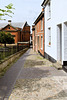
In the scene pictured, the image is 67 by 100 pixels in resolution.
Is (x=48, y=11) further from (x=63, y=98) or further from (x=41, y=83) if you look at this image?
(x=63, y=98)

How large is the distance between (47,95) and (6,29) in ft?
162

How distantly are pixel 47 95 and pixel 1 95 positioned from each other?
1616 mm

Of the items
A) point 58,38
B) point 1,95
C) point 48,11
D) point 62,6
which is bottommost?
point 1,95

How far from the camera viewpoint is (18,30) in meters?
51.4

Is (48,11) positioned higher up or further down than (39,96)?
higher up

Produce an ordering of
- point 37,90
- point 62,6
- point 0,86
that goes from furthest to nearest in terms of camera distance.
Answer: point 62,6, point 0,86, point 37,90

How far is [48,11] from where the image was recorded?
1247cm

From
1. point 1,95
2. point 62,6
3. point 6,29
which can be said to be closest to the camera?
point 1,95

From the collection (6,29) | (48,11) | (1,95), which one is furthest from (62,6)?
(6,29)

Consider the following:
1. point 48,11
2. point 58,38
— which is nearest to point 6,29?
point 48,11

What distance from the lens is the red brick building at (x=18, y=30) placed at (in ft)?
167

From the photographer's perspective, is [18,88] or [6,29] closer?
[18,88]

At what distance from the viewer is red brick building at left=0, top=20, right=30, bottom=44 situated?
2003 inches

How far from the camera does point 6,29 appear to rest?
169 ft
